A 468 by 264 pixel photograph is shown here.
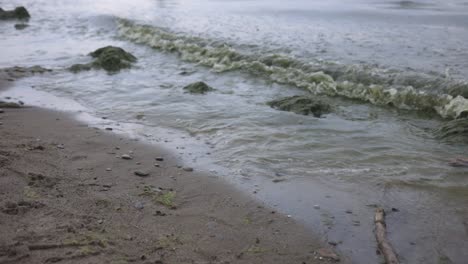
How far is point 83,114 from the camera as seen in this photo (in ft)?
26.1

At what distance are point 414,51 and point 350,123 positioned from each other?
607 cm

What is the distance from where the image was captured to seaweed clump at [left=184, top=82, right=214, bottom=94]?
31.8ft

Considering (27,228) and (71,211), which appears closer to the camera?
(27,228)

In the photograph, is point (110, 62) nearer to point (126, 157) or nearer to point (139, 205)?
point (126, 157)

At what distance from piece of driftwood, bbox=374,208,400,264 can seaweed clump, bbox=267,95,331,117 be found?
3697 mm

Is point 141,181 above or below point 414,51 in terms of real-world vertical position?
below

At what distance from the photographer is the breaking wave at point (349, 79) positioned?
29.2 feet

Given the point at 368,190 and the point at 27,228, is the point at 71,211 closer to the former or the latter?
the point at 27,228

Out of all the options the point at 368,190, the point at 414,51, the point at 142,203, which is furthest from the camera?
the point at 414,51

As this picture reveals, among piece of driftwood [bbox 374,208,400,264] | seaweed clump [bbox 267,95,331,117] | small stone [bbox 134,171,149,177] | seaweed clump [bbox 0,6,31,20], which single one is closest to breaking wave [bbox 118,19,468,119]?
seaweed clump [bbox 267,95,331,117]

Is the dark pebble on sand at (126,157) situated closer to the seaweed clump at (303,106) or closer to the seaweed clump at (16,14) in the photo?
the seaweed clump at (303,106)

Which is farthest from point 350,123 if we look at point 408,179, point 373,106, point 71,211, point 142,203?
point 71,211

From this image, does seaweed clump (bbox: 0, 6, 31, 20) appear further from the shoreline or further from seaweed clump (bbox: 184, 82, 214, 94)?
the shoreline

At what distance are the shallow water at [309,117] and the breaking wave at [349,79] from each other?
35mm
